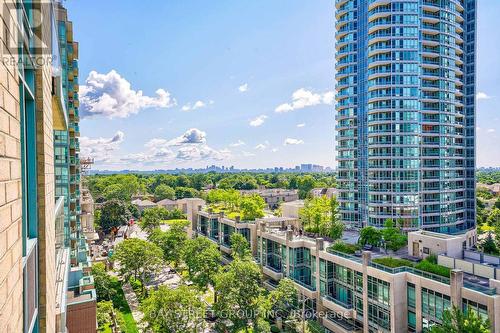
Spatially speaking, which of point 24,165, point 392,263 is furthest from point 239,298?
point 24,165

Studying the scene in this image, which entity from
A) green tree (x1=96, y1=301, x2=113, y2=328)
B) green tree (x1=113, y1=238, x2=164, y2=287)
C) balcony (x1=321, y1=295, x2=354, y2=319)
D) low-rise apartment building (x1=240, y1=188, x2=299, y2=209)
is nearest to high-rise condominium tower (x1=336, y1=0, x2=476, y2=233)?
balcony (x1=321, y1=295, x2=354, y2=319)

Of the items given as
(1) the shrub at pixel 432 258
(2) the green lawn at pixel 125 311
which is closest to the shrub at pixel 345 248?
(1) the shrub at pixel 432 258

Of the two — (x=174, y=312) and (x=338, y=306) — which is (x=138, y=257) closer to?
(x=174, y=312)

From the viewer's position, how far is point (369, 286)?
81.8 ft

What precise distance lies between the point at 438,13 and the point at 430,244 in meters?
37.0

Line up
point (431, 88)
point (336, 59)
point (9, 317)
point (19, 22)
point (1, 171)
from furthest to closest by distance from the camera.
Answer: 1. point (336, 59)
2. point (431, 88)
3. point (19, 22)
4. point (9, 317)
5. point (1, 171)

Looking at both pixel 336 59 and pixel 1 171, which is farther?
pixel 336 59

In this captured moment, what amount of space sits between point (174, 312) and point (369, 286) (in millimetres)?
14241

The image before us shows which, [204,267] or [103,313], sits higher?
[204,267]

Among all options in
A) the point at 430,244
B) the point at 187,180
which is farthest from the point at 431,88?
the point at 187,180

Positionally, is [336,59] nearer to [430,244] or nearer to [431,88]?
[431,88]

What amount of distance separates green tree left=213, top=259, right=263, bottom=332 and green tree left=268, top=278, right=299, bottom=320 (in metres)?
2.05

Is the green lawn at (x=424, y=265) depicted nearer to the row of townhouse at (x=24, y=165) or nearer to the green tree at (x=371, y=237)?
the green tree at (x=371, y=237)

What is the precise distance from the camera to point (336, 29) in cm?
5497
